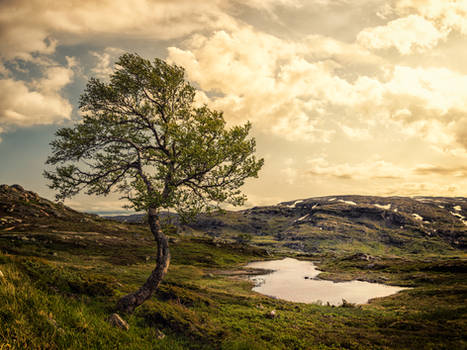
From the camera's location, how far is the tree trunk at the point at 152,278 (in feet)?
54.4

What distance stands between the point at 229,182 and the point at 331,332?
17582 millimetres

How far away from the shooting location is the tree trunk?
16594 millimetres

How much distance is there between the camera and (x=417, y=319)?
2725cm

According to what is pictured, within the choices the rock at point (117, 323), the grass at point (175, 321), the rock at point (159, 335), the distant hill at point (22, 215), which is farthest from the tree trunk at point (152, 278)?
the distant hill at point (22, 215)

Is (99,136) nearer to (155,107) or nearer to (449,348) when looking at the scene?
(155,107)

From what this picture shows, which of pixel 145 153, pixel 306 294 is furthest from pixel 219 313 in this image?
pixel 306 294

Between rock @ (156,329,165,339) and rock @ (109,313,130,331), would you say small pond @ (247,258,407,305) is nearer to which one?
rock @ (156,329,165,339)

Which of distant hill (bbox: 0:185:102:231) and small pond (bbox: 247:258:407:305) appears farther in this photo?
distant hill (bbox: 0:185:102:231)

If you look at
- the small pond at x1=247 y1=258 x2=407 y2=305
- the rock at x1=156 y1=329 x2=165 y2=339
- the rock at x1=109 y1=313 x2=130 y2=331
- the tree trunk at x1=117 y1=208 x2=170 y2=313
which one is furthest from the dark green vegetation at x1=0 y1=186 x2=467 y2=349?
the small pond at x1=247 y1=258 x2=407 y2=305

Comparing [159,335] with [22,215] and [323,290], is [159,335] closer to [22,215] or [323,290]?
[323,290]

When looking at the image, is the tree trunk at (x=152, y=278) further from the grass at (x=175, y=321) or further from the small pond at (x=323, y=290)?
the small pond at (x=323, y=290)

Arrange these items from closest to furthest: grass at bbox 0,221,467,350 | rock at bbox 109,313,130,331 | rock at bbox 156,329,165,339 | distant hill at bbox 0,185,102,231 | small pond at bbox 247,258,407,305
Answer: grass at bbox 0,221,467,350, rock at bbox 109,313,130,331, rock at bbox 156,329,165,339, small pond at bbox 247,258,407,305, distant hill at bbox 0,185,102,231

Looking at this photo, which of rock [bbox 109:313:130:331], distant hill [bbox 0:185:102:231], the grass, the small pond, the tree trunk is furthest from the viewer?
distant hill [bbox 0:185:102:231]

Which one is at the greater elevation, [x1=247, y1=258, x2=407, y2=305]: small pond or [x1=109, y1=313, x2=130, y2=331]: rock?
[x1=109, y1=313, x2=130, y2=331]: rock
